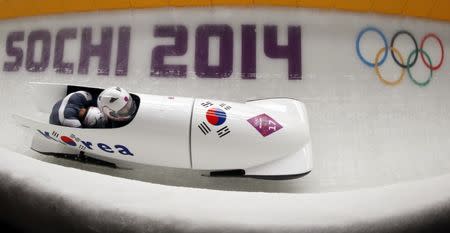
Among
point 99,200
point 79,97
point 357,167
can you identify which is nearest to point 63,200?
point 99,200

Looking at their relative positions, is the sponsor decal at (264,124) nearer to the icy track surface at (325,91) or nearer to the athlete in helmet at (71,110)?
the icy track surface at (325,91)

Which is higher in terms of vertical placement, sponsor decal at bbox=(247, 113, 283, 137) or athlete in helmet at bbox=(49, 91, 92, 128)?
athlete in helmet at bbox=(49, 91, 92, 128)

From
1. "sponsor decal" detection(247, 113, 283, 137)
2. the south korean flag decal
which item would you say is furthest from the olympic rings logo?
the south korean flag decal

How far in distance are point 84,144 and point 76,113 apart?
274 millimetres

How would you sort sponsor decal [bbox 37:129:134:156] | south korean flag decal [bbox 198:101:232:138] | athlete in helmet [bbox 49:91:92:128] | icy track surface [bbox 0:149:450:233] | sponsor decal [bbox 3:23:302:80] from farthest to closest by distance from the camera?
sponsor decal [bbox 3:23:302:80] < athlete in helmet [bbox 49:91:92:128] < sponsor decal [bbox 37:129:134:156] < south korean flag decal [bbox 198:101:232:138] < icy track surface [bbox 0:149:450:233]

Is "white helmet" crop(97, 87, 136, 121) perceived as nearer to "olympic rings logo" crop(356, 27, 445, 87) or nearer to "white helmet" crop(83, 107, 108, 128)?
"white helmet" crop(83, 107, 108, 128)

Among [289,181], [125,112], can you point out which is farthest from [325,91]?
[125,112]

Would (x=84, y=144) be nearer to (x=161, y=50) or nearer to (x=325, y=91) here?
(x=161, y=50)

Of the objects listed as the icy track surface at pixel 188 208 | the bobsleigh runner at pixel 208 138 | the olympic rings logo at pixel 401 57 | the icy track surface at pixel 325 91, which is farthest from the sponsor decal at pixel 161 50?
the icy track surface at pixel 188 208

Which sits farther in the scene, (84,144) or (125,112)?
(84,144)

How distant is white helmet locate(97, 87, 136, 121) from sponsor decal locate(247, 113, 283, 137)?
36.8 inches

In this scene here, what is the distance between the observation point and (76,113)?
2.99m

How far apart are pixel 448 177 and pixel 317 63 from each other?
2.09 m

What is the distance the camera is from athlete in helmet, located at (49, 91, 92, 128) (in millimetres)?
2939
